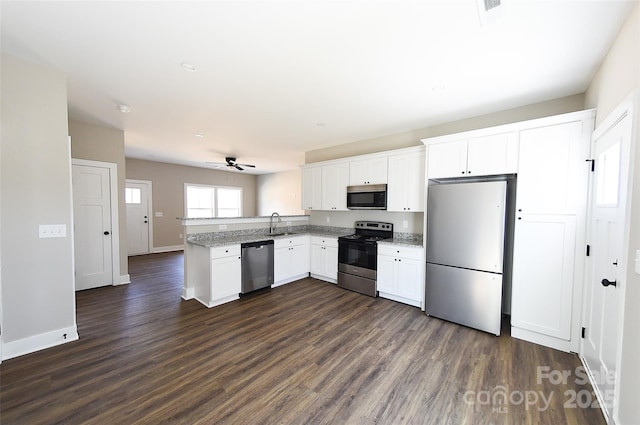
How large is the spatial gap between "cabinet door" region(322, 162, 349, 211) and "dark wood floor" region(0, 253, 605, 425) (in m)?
2.00

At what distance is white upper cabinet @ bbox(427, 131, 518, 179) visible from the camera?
2693 millimetres

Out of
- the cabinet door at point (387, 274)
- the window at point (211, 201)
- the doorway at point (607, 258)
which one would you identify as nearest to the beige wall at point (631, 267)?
the doorway at point (607, 258)

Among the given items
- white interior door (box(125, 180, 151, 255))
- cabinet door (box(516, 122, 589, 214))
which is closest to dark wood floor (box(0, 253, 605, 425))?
cabinet door (box(516, 122, 589, 214))

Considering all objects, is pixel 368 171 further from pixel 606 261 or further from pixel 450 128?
pixel 606 261

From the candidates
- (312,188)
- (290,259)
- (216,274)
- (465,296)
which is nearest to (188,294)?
(216,274)

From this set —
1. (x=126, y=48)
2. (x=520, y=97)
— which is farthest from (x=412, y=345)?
(x=126, y=48)

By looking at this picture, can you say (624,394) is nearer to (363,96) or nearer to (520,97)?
(520,97)

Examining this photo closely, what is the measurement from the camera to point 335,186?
4617 mm

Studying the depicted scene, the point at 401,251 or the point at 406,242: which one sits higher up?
the point at 406,242

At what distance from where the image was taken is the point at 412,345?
2529 millimetres

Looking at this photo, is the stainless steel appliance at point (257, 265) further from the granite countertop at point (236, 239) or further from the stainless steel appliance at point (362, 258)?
the stainless steel appliance at point (362, 258)

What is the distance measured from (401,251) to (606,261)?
196 cm

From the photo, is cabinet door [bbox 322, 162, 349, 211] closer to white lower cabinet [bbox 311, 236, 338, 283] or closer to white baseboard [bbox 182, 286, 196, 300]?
white lower cabinet [bbox 311, 236, 338, 283]

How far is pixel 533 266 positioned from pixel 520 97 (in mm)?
1880
